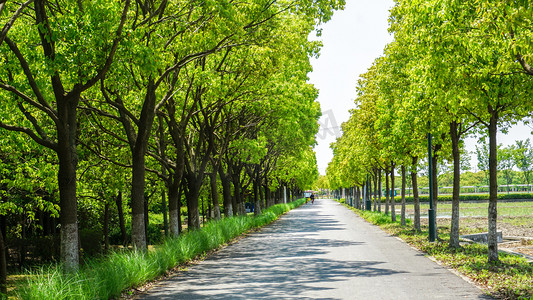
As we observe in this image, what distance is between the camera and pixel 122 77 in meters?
10.9

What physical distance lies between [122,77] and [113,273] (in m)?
4.03

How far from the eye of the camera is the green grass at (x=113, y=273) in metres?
7.93

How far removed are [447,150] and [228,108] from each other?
33.6 ft

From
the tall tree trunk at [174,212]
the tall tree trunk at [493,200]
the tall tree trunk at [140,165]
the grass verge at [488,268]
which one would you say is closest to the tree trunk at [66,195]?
the tall tree trunk at [140,165]

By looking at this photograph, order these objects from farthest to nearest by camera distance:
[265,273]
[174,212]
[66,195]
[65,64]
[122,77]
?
[174,212] < [265,273] < [122,77] < [66,195] < [65,64]

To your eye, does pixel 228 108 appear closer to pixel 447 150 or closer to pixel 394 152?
pixel 394 152

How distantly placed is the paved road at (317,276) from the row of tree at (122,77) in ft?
8.16

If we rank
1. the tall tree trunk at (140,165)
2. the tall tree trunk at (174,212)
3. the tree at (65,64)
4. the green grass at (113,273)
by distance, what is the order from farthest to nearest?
the tall tree trunk at (174,212) < the tall tree trunk at (140,165) < the tree at (65,64) < the green grass at (113,273)

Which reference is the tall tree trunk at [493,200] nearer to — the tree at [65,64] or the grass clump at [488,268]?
the grass clump at [488,268]

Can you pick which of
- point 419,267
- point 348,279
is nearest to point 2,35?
point 348,279

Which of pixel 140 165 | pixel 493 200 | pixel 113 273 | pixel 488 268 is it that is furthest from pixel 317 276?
pixel 140 165

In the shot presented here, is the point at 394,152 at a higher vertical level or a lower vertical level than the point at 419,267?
higher

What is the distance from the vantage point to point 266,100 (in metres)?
20.7

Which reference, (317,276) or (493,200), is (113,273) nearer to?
(317,276)
